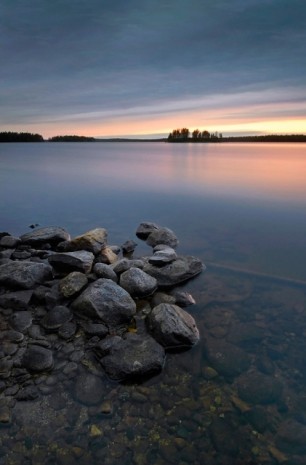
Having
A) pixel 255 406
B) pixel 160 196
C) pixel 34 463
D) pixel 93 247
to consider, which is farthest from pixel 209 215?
pixel 34 463

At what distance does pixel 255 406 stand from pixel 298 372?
3.62 ft

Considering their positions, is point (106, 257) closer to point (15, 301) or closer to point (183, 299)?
point (183, 299)

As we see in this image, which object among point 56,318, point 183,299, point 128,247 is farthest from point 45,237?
point 183,299

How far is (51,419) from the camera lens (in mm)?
4094

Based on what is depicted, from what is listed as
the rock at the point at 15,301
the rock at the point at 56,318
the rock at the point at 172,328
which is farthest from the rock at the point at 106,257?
the rock at the point at 172,328

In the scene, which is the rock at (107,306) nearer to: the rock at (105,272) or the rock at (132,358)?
the rock at (132,358)

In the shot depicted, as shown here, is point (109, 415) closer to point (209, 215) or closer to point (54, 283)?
point (54, 283)

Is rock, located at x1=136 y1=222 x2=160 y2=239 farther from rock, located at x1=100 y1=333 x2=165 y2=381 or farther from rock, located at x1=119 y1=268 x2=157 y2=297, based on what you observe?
rock, located at x1=100 y1=333 x2=165 y2=381

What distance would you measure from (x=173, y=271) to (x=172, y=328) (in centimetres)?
270

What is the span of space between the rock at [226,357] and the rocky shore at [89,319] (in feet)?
1.14

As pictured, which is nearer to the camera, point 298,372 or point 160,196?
point 298,372

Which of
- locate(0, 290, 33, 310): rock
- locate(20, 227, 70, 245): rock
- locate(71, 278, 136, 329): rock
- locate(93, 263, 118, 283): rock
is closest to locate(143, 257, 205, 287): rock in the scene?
locate(93, 263, 118, 283): rock

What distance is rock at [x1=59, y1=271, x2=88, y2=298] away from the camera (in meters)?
6.62

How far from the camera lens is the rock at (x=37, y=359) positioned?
4853 millimetres
